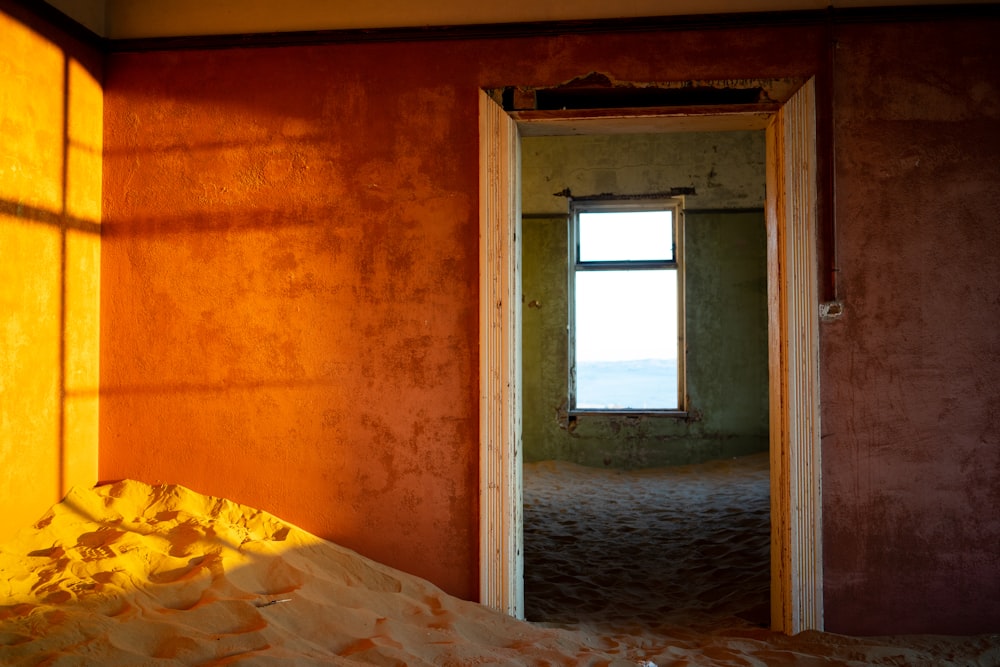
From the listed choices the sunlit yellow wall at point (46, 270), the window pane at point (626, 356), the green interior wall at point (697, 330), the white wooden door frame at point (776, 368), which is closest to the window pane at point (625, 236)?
the green interior wall at point (697, 330)

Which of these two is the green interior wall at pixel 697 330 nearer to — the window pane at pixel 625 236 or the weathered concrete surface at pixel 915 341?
the window pane at pixel 625 236

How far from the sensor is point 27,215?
122 inches

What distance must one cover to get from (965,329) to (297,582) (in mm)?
3017

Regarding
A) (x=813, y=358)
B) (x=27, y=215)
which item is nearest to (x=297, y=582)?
(x=27, y=215)

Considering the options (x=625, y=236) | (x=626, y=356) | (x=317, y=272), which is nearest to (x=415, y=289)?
(x=317, y=272)

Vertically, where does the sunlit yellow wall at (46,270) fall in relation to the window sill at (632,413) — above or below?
above

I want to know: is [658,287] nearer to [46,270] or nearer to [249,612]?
[46,270]

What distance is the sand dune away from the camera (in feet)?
7.38

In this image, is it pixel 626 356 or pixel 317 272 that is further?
pixel 626 356

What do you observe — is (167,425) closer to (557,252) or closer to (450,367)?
(450,367)

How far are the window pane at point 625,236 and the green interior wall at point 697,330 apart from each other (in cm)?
28

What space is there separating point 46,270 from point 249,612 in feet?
5.99

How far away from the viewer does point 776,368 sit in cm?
327

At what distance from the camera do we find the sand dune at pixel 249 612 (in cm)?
225
